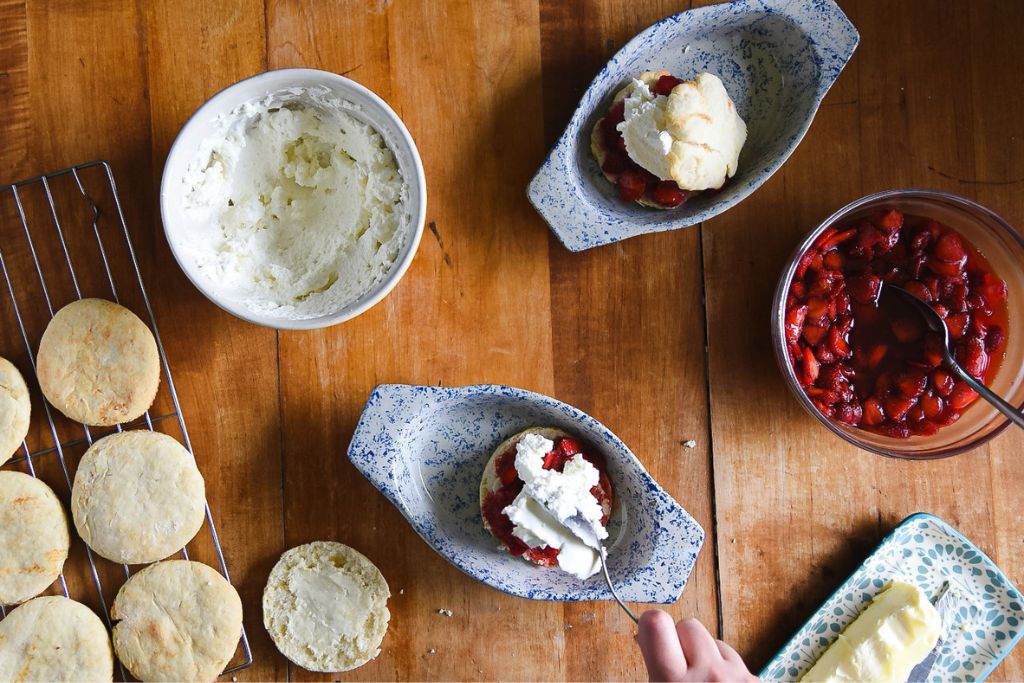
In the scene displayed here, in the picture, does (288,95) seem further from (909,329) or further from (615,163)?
(909,329)

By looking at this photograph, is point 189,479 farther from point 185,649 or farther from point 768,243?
point 768,243

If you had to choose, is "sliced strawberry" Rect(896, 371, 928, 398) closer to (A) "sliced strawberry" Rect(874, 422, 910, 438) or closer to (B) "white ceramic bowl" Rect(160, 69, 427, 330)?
(A) "sliced strawberry" Rect(874, 422, 910, 438)

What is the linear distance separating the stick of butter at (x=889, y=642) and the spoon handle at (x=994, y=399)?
0.39 meters

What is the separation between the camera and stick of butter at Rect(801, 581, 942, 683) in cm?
160

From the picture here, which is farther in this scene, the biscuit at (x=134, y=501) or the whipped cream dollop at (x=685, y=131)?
the biscuit at (x=134, y=501)

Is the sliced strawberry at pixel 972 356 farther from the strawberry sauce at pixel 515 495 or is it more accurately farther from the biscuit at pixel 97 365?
the biscuit at pixel 97 365

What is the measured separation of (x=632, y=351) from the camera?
1.71 m

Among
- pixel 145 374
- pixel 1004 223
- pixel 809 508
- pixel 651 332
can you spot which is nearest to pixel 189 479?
pixel 145 374

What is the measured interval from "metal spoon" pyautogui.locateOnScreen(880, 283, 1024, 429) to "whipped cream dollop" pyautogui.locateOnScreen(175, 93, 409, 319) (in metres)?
0.97

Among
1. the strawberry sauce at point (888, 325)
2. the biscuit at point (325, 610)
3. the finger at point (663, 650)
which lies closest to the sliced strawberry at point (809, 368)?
the strawberry sauce at point (888, 325)

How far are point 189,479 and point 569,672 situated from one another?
866 mm

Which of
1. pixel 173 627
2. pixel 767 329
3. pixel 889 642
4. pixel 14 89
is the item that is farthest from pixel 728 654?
pixel 14 89

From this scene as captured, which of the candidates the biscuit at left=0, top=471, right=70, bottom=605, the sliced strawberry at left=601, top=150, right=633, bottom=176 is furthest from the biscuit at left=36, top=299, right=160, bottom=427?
the sliced strawberry at left=601, top=150, right=633, bottom=176

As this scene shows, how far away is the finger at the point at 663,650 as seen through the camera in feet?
4.23
